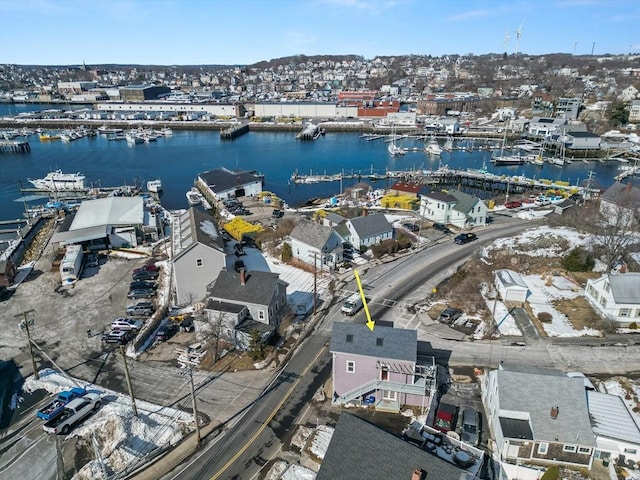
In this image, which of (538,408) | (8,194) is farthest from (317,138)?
(538,408)

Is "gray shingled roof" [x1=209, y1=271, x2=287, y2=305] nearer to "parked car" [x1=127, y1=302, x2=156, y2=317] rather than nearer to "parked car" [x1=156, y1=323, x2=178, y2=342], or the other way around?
"parked car" [x1=156, y1=323, x2=178, y2=342]

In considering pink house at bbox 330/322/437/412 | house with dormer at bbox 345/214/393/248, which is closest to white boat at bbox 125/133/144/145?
house with dormer at bbox 345/214/393/248

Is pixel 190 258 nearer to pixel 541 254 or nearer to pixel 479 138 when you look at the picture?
pixel 541 254

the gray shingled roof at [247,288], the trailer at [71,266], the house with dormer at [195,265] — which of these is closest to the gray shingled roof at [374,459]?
the gray shingled roof at [247,288]

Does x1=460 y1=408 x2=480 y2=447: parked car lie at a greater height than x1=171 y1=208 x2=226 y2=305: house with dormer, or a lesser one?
lesser

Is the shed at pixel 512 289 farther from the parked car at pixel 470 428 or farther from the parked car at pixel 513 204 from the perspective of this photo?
the parked car at pixel 513 204

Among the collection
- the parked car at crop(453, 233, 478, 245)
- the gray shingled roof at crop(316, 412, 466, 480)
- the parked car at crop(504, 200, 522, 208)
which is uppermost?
the gray shingled roof at crop(316, 412, 466, 480)
